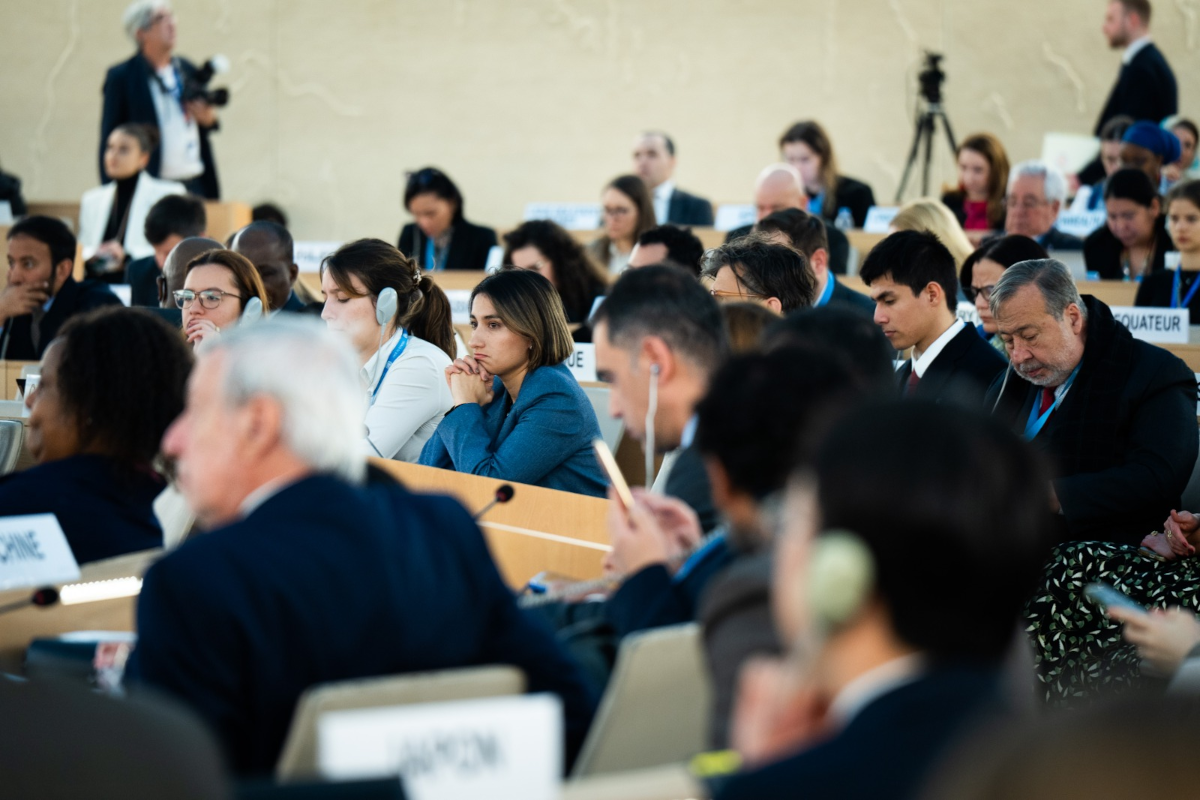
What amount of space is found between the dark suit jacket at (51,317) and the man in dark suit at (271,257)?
70cm

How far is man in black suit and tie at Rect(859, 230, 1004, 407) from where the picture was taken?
3.58 meters

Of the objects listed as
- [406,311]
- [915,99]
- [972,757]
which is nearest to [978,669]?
[972,757]

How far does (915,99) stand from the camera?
31.0 ft

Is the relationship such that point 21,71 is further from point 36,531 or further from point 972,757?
point 972,757

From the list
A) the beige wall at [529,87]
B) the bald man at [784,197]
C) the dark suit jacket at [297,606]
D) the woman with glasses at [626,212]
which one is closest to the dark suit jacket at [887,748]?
the dark suit jacket at [297,606]

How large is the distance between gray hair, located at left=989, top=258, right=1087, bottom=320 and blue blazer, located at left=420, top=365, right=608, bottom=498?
3.35 feet

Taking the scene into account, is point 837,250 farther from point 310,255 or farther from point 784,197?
point 310,255

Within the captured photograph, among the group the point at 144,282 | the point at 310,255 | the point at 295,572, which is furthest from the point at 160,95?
the point at 295,572

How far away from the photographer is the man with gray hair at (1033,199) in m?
5.89

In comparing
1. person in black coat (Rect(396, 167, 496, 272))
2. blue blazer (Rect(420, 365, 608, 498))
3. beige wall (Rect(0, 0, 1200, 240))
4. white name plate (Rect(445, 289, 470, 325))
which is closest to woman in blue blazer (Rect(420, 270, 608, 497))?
blue blazer (Rect(420, 365, 608, 498))

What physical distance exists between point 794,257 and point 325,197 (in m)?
6.96

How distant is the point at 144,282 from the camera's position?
5.37m

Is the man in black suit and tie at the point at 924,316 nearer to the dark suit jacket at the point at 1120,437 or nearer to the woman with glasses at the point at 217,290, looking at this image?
the dark suit jacket at the point at 1120,437

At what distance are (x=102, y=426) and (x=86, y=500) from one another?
0.12 meters
